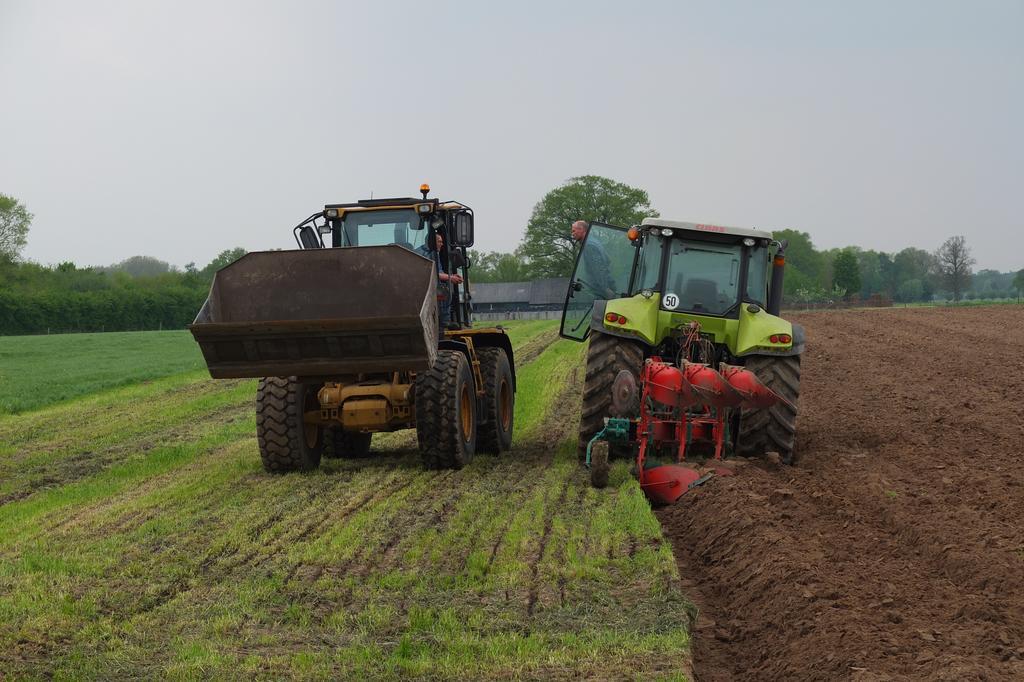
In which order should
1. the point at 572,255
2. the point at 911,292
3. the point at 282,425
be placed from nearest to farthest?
the point at 282,425, the point at 572,255, the point at 911,292

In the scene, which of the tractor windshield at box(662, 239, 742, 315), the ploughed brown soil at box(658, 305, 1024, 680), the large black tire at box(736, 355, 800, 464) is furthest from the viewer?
the tractor windshield at box(662, 239, 742, 315)

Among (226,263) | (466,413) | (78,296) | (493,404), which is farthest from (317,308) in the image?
(78,296)

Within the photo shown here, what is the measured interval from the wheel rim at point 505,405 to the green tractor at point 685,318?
1.10 m

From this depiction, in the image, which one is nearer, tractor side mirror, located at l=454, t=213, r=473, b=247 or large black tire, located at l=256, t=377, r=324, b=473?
large black tire, located at l=256, t=377, r=324, b=473

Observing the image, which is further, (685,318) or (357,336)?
(685,318)

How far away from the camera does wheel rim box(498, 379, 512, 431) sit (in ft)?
37.4

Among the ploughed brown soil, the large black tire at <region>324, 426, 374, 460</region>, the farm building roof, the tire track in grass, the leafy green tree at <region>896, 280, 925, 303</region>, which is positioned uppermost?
the ploughed brown soil

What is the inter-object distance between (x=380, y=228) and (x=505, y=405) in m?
2.43

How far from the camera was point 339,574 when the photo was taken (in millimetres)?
6160

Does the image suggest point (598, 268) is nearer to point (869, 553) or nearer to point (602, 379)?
point (602, 379)

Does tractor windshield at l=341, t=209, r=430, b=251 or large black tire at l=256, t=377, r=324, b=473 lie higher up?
tractor windshield at l=341, t=209, r=430, b=251

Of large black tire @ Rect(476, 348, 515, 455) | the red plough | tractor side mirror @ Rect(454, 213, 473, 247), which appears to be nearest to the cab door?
large black tire @ Rect(476, 348, 515, 455)

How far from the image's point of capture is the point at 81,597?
5785 mm

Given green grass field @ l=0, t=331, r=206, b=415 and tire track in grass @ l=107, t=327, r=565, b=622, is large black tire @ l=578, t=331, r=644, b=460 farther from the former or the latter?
green grass field @ l=0, t=331, r=206, b=415
